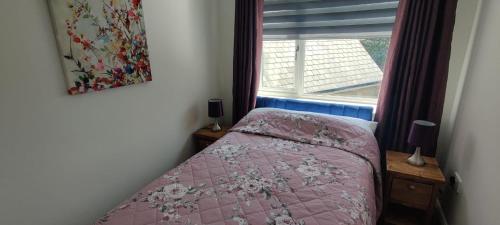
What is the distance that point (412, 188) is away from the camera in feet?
5.41

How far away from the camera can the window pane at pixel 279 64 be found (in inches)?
97.7

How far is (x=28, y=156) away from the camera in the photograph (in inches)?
48.1

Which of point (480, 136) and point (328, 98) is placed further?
point (328, 98)

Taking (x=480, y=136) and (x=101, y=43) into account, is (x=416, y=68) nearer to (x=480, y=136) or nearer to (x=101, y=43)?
(x=480, y=136)

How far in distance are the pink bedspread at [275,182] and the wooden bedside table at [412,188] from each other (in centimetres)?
12

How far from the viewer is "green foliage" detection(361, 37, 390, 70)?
2.08 m

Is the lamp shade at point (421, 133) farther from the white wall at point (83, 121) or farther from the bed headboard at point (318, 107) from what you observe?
the white wall at point (83, 121)

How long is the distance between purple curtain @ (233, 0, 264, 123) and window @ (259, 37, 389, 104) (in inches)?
7.7

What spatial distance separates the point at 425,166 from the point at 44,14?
2493 mm

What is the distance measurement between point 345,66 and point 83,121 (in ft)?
7.03

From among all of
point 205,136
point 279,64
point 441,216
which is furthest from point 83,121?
point 441,216

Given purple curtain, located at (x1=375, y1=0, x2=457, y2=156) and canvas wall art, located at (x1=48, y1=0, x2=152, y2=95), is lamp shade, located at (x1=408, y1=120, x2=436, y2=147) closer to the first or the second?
purple curtain, located at (x1=375, y1=0, x2=457, y2=156)

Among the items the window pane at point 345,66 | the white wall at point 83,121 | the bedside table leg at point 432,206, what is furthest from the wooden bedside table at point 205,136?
the bedside table leg at point 432,206

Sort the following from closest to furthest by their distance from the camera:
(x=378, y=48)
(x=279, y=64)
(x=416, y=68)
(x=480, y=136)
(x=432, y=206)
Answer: (x=480, y=136), (x=432, y=206), (x=416, y=68), (x=378, y=48), (x=279, y=64)
